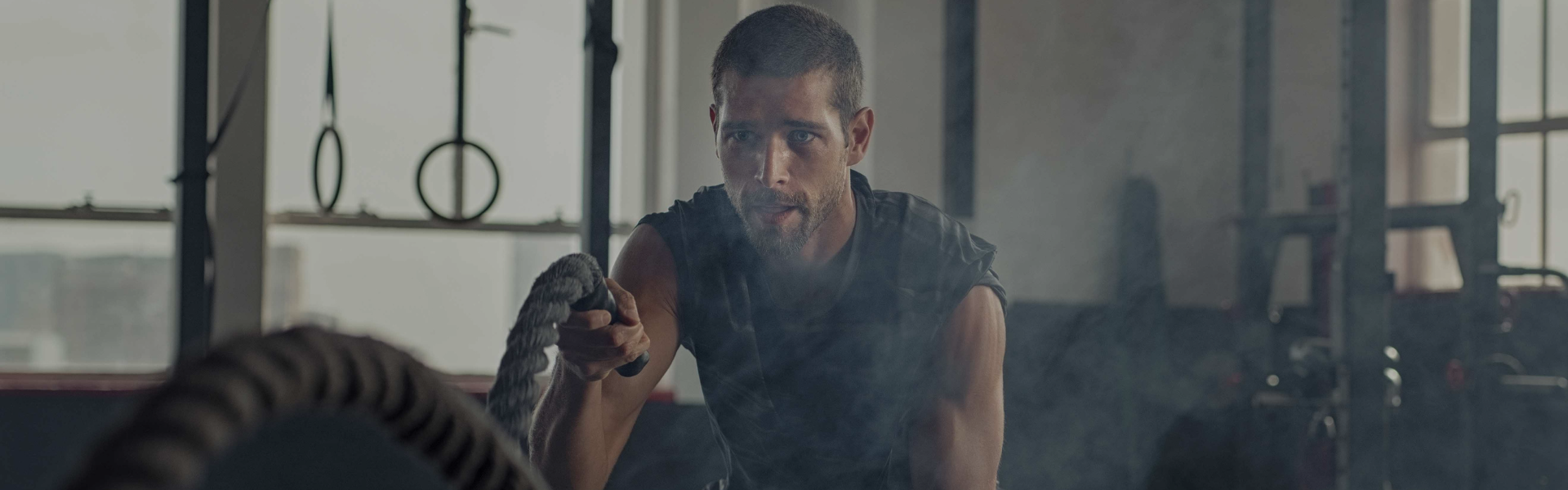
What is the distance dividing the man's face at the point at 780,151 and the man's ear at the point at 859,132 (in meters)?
0.04

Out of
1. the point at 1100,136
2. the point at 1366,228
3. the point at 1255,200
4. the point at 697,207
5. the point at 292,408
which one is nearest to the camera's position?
the point at 292,408

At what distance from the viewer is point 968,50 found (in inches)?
94.3

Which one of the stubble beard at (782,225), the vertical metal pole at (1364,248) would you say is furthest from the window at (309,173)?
the vertical metal pole at (1364,248)

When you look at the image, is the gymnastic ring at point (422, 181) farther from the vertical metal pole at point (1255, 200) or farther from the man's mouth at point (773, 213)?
the vertical metal pole at point (1255, 200)

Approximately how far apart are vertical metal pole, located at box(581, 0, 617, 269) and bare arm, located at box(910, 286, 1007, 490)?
0.37 meters

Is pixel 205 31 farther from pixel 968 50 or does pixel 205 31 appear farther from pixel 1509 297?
pixel 1509 297

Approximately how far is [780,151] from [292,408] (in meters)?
0.82

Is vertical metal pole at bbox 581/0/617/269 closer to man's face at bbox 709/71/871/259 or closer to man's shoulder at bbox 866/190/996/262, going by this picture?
man's face at bbox 709/71/871/259

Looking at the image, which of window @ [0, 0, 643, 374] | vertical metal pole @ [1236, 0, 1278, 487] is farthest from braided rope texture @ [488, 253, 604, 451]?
vertical metal pole @ [1236, 0, 1278, 487]

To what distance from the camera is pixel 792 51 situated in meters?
1.01

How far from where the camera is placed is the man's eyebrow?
99 cm

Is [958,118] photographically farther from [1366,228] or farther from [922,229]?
[922,229]

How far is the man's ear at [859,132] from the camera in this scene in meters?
1.08

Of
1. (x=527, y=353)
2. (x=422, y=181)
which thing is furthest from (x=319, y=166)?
(x=527, y=353)
